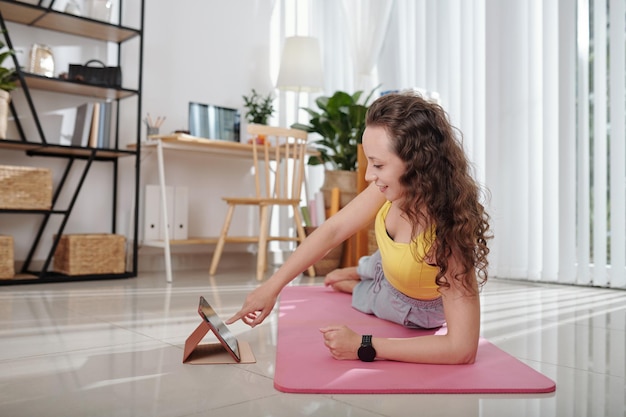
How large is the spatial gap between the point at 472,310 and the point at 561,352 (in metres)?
0.43

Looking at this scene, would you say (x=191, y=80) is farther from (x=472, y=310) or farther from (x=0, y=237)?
(x=472, y=310)

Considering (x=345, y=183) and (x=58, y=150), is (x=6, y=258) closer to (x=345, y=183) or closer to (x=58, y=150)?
(x=58, y=150)

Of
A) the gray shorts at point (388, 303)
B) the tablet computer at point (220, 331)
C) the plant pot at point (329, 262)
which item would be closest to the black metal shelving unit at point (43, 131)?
the plant pot at point (329, 262)

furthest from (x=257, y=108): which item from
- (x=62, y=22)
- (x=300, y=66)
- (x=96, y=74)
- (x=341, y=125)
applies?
(x=62, y=22)

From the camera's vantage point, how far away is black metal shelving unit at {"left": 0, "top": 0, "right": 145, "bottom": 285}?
3.00 metres

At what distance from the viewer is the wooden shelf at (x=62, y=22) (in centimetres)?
302

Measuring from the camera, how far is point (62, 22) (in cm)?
322

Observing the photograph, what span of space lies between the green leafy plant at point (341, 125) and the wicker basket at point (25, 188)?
60.5 inches

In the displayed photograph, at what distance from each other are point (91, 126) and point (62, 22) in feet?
1.89

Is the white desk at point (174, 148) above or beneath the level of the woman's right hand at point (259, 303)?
above

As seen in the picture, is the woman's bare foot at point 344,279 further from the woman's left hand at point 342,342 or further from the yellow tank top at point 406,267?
the woman's left hand at point 342,342

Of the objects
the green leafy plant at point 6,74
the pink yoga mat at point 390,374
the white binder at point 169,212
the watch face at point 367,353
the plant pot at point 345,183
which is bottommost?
the pink yoga mat at point 390,374

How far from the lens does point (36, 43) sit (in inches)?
130

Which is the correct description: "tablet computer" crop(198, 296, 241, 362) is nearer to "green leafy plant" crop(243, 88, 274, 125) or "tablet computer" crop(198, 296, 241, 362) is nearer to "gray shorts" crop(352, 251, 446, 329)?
"gray shorts" crop(352, 251, 446, 329)
